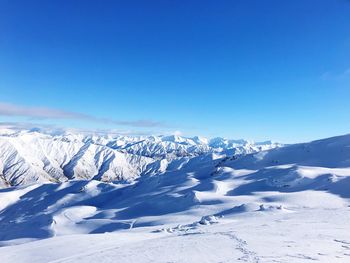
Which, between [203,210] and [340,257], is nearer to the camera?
[340,257]

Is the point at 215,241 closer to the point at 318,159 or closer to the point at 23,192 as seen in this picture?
the point at 318,159

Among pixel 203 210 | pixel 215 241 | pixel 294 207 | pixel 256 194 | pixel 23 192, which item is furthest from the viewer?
pixel 23 192

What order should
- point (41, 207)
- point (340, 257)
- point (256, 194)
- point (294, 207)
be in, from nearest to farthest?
point (340, 257) → point (294, 207) → point (256, 194) → point (41, 207)

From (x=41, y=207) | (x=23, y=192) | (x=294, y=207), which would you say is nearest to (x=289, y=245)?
(x=294, y=207)

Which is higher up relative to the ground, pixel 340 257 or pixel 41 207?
pixel 340 257

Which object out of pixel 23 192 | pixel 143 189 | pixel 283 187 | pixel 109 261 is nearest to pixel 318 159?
pixel 283 187

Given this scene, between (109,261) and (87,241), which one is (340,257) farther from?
(87,241)

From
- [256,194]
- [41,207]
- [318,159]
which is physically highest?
[318,159]
